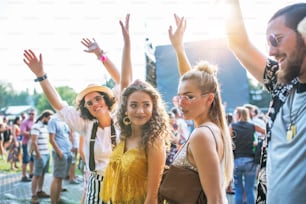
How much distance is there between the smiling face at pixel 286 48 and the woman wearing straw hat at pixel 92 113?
A: 1.52 metres

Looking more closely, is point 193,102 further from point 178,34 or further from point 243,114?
point 243,114

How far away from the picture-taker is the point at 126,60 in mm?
2455

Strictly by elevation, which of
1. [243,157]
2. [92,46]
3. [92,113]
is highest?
[92,46]

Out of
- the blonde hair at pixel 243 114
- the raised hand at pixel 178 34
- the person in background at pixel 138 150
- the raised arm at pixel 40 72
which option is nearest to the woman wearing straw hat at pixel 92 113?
the raised arm at pixel 40 72

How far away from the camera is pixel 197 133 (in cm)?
152

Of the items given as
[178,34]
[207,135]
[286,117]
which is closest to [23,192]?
[178,34]

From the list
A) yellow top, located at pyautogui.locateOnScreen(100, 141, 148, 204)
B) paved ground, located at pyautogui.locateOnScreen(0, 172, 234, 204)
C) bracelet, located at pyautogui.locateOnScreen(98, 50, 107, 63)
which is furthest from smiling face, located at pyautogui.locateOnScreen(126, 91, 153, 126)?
paved ground, located at pyautogui.locateOnScreen(0, 172, 234, 204)

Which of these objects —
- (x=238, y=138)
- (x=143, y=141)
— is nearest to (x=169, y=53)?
(x=238, y=138)

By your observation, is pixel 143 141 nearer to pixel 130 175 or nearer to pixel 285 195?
pixel 130 175

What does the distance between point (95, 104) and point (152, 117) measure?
25.8 inches

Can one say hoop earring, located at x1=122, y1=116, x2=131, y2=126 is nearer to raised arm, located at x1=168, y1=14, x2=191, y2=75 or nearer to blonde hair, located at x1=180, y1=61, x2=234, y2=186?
raised arm, located at x1=168, y1=14, x2=191, y2=75

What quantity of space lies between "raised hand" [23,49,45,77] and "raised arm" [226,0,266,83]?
1525 millimetres

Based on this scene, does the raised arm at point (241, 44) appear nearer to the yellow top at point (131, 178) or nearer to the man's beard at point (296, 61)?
the man's beard at point (296, 61)

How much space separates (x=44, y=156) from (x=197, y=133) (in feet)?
18.4
